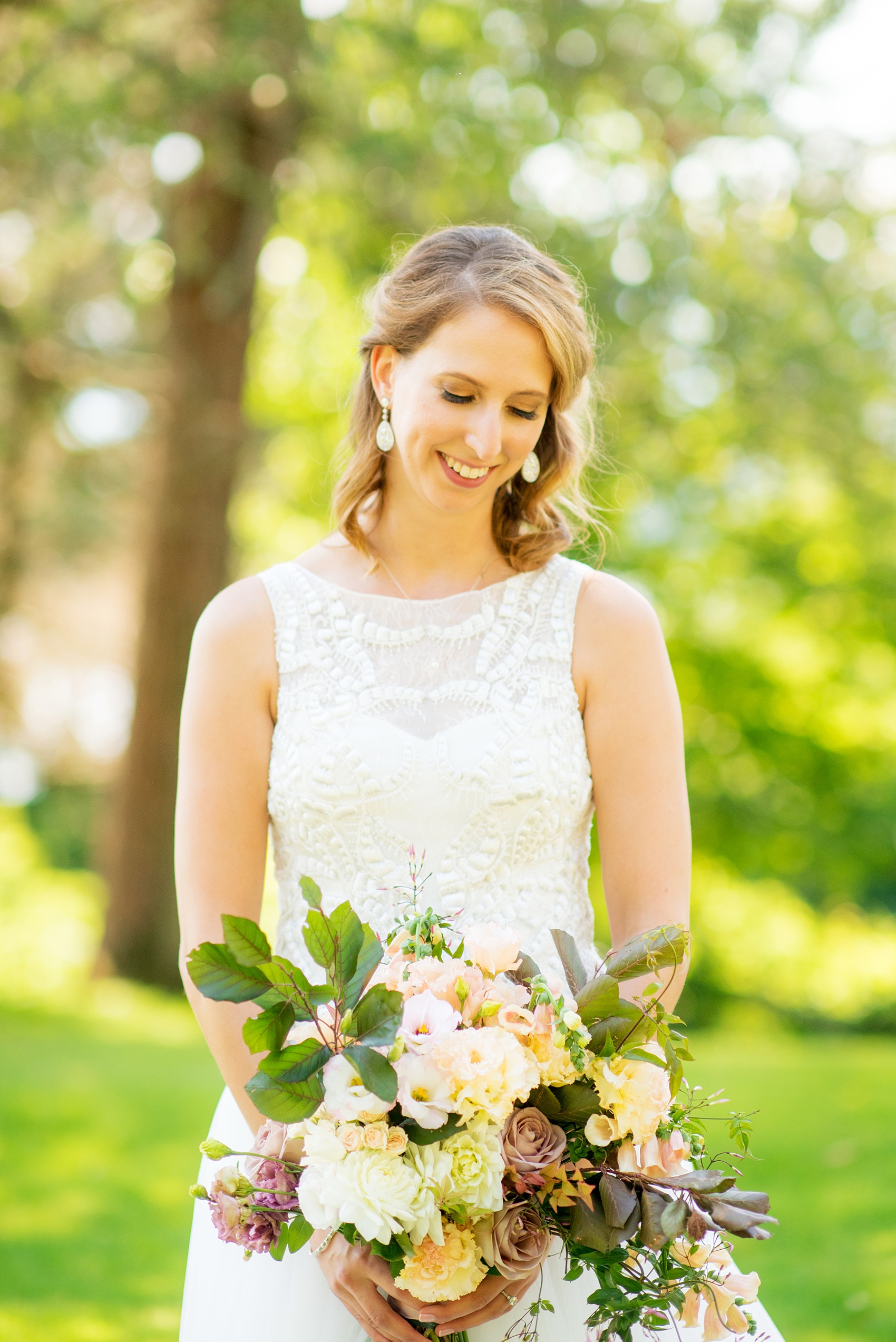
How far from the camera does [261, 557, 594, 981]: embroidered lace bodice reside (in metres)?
2.66

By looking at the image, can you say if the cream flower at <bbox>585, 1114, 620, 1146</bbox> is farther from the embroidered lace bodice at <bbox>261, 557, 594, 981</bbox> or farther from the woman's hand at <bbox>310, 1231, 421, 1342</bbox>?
the embroidered lace bodice at <bbox>261, 557, 594, 981</bbox>

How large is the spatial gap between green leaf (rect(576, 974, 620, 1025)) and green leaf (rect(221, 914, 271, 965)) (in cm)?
48

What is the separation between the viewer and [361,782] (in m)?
2.66

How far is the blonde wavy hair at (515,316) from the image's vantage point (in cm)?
266

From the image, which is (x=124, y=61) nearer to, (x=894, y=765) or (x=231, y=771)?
→ (x=231, y=771)

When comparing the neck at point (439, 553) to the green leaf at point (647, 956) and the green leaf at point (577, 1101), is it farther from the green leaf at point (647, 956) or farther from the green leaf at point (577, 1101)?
the green leaf at point (577, 1101)

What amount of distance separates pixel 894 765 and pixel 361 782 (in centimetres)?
1581

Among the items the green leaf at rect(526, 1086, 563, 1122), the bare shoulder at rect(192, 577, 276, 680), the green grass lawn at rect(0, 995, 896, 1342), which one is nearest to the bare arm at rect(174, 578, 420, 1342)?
the bare shoulder at rect(192, 577, 276, 680)

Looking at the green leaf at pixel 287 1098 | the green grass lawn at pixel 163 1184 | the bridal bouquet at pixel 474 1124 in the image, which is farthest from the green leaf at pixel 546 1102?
the green grass lawn at pixel 163 1184

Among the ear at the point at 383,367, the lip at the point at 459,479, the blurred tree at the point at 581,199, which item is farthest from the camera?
the blurred tree at the point at 581,199

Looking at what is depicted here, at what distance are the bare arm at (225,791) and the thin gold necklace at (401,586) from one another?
31 centimetres

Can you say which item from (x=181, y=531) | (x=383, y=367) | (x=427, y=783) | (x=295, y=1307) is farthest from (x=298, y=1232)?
(x=181, y=531)

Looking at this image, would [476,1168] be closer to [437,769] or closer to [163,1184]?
[437,769]

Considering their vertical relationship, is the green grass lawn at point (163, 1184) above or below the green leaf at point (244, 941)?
below
